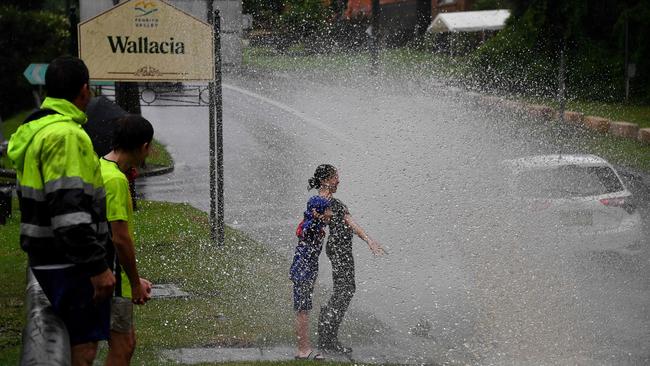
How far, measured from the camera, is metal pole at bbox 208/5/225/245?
1267cm

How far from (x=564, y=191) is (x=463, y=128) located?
10.0 meters

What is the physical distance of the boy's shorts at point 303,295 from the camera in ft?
26.6

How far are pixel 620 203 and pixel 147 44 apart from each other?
5.66 metres

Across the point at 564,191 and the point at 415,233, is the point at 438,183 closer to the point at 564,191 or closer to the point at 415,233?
the point at 415,233

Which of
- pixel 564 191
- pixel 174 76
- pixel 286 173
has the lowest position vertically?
pixel 286 173

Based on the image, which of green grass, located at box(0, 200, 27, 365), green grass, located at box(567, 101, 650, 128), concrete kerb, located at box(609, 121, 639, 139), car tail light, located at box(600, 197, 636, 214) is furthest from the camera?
green grass, located at box(567, 101, 650, 128)

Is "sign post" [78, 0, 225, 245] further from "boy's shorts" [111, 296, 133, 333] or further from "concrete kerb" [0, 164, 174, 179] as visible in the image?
"concrete kerb" [0, 164, 174, 179]

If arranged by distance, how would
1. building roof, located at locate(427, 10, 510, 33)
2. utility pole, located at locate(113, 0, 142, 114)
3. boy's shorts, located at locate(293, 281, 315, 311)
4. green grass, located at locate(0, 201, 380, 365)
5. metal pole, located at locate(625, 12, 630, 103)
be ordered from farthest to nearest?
building roof, located at locate(427, 10, 510, 33), metal pole, located at locate(625, 12, 630, 103), utility pole, located at locate(113, 0, 142, 114), green grass, located at locate(0, 201, 380, 365), boy's shorts, located at locate(293, 281, 315, 311)

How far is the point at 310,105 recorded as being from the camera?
29.2 meters

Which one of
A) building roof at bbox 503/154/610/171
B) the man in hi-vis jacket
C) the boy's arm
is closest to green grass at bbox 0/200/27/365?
the boy's arm

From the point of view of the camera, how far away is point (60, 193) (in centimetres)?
462

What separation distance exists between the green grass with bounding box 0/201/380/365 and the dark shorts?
2.29 m

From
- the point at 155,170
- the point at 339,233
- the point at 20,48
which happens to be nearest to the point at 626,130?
the point at 155,170

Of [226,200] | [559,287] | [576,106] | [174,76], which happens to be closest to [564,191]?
[559,287]
